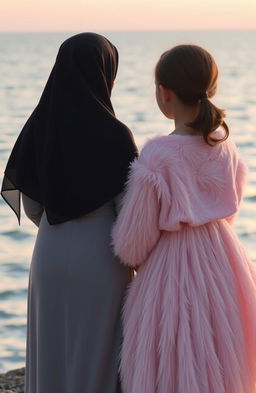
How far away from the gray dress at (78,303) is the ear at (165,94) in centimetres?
40

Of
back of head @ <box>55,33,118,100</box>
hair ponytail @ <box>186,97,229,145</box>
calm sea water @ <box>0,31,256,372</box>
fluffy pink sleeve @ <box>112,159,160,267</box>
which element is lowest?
calm sea water @ <box>0,31,256,372</box>

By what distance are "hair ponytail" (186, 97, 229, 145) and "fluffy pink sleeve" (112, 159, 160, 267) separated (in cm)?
22

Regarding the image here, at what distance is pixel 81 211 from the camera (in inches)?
147

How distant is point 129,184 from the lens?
144 inches

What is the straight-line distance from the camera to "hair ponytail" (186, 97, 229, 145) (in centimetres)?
359

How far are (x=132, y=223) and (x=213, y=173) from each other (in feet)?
1.08

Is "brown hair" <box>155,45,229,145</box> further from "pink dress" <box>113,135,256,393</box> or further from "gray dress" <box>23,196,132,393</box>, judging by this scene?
"gray dress" <box>23,196,132,393</box>

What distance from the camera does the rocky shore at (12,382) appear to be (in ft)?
17.2

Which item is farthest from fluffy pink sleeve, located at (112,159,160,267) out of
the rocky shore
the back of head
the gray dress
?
the rocky shore

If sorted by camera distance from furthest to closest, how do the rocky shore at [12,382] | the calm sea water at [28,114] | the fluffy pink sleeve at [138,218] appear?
the calm sea water at [28,114]
the rocky shore at [12,382]
the fluffy pink sleeve at [138,218]

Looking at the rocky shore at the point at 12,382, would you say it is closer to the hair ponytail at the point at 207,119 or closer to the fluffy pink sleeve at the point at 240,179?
the fluffy pink sleeve at the point at 240,179

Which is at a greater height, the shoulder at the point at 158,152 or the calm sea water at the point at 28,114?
the shoulder at the point at 158,152

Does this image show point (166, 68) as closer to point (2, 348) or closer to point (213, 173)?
point (213, 173)

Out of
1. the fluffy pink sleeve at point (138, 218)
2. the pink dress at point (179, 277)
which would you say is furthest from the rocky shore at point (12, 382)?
the fluffy pink sleeve at point (138, 218)
